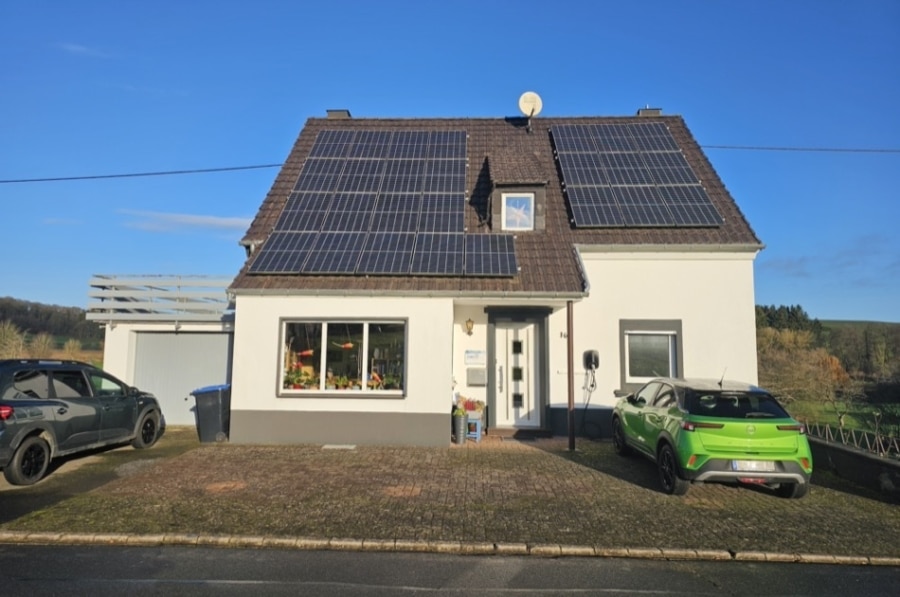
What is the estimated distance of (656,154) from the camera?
48.9 ft

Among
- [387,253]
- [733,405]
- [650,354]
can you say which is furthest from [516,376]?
[733,405]

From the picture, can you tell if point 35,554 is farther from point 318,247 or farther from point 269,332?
point 318,247

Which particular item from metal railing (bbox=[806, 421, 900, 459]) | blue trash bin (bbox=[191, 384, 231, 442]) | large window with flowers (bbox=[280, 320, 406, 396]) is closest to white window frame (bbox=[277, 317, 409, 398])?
large window with flowers (bbox=[280, 320, 406, 396])

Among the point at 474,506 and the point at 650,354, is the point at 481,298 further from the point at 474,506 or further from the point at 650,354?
the point at 474,506

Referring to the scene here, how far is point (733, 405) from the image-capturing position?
23.8 feet

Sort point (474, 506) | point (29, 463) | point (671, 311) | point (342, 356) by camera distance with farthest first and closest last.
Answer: point (671, 311) → point (342, 356) → point (29, 463) → point (474, 506)

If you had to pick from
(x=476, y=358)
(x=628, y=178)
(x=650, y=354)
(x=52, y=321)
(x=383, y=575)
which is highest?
(x=628, y=178)

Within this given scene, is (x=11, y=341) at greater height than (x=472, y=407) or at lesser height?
greater

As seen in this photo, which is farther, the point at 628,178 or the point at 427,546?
the point at 628,178

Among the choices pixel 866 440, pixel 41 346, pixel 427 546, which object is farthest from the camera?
pixel 41 346

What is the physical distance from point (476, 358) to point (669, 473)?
5319 millimetres

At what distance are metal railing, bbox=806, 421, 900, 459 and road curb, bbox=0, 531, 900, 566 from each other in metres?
3.60

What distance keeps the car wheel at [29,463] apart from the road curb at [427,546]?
2375 millimetres

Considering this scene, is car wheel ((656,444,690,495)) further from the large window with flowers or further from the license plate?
the large window with flowers
